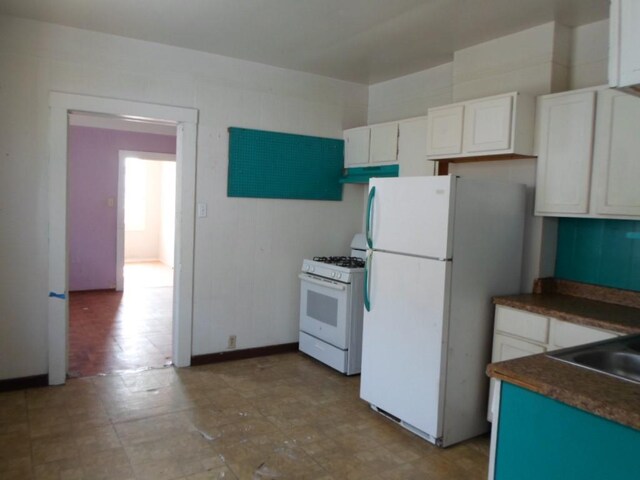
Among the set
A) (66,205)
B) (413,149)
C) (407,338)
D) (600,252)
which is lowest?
(407,338)

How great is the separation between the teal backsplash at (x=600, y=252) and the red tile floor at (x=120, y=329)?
10.4 feet

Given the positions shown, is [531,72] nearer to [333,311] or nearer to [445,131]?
[445,131]

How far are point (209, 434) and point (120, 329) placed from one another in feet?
8.38

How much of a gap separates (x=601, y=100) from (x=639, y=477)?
2.06 m

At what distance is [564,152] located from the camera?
2.84 metres

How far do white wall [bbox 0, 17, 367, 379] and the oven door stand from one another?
22 cm

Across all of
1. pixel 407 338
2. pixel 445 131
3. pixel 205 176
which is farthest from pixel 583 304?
pixel 205 176

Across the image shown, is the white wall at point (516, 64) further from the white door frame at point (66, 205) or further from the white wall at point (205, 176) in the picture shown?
the white door frame at point (66, 205)

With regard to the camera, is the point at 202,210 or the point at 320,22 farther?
the point at 202,210

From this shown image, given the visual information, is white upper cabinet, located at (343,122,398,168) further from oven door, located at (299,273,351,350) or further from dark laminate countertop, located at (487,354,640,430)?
dark laminate countertop, located at (487,354,640,430)

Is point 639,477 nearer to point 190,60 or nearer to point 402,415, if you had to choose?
point 402,415

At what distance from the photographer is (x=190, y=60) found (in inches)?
152

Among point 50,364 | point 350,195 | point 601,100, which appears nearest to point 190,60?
point 350,195

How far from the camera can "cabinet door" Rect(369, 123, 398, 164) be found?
4.00 meters
